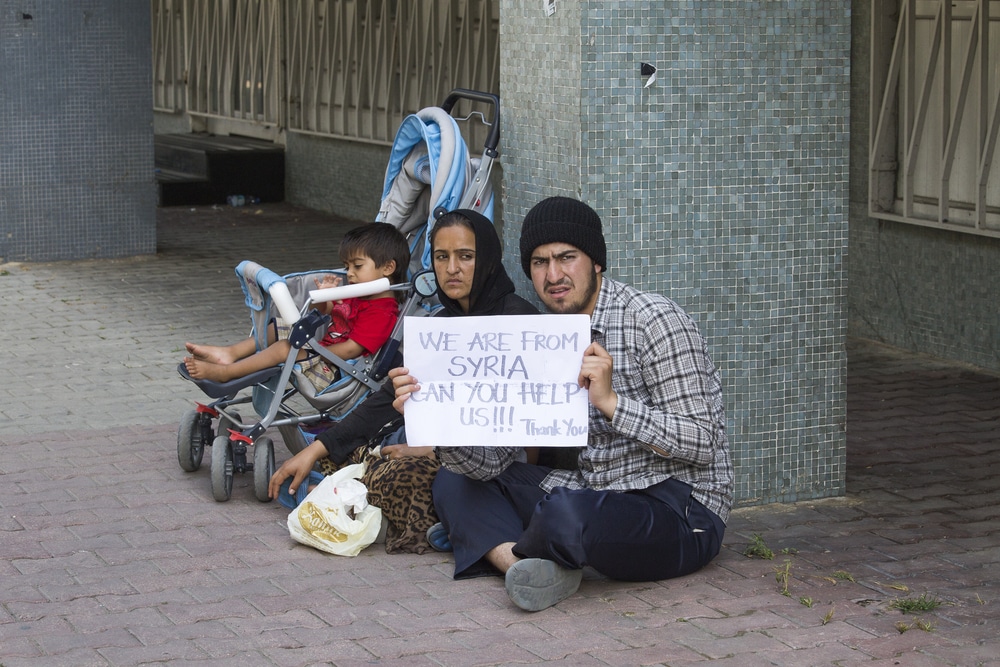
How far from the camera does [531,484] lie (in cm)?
540

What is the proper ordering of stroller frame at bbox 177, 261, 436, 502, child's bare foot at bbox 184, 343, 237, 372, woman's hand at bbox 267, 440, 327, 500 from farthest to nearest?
child's bare foot at bbox 184, 343, 237, 372, stroller frame at bbox 177, 261, 436, 502, woman's hand at bbox 267, 440, 327, 500

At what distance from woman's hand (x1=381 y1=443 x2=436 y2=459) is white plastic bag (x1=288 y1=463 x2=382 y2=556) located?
214 millimetres

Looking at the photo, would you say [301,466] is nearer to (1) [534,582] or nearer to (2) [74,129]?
(1) [534,582]

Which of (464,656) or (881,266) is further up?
(881,266)

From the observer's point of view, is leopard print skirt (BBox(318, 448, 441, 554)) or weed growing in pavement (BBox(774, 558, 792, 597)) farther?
leopard print skirt (BBox(318, 448, 441, 554))

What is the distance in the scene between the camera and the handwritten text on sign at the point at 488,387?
4949 millimetres

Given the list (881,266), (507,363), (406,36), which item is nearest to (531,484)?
(507,363)

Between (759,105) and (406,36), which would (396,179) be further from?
(406,36)

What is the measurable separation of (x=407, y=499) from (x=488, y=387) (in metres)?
0.78

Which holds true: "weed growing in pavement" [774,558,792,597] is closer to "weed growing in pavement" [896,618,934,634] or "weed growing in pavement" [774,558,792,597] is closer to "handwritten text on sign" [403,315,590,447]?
"weed growing in pavement" [896,618,934,634]

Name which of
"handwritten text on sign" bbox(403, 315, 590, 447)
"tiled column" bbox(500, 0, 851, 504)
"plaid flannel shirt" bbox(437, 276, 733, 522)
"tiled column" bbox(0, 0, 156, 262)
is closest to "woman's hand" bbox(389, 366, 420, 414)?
"handwritten text on sign" bbox(403, 315, 590, 447)

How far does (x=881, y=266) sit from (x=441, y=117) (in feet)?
14.8

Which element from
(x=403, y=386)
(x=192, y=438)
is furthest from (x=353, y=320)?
(x=403, y=386)

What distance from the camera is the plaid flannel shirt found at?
16.3 ft
